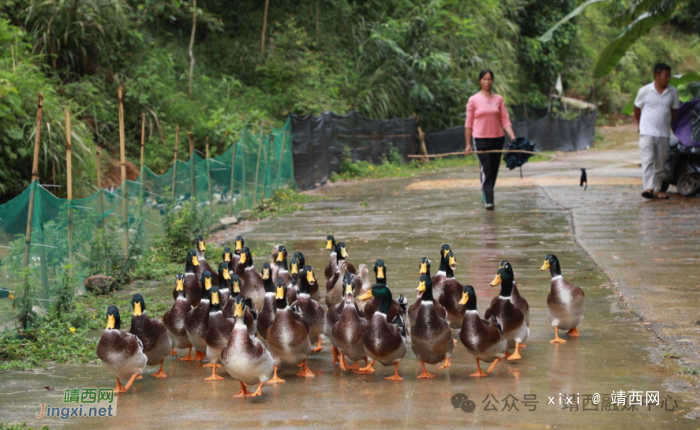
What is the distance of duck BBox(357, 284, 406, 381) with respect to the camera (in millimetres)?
5406

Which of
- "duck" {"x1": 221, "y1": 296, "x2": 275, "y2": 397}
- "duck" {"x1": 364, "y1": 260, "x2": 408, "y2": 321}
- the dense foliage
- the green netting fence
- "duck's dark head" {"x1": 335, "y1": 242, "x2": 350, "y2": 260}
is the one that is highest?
the dense foliage

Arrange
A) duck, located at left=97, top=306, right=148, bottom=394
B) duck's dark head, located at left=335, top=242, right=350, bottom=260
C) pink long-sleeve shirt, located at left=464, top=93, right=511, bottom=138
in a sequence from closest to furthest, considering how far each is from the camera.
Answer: duck, located at left=97, top=306, right=148, bottom=394, duck's dark head, located at left=335, top=242, right=350, bottom=260, pink long-sleeve shirt, located at left=464, top=93, right=511, bottom=138

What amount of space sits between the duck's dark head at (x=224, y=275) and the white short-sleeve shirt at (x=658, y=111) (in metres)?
9.61

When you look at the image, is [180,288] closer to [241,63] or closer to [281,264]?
[281,264]

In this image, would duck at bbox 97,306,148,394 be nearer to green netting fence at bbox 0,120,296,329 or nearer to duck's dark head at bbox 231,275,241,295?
duck's dark head at bbox 231,275,241,295

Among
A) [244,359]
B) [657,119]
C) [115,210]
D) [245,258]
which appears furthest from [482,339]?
[657,119]

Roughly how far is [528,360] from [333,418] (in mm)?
1822

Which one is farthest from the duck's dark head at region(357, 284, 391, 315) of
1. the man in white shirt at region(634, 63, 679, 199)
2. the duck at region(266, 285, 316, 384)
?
the man in white shirt at region(634, 63, 679, 199)

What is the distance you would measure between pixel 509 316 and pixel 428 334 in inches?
30.8

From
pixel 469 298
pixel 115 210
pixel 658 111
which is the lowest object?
pixel 469 298

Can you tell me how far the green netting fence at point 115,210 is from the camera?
674cm

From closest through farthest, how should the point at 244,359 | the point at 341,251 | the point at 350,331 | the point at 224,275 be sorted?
the point at 244,359 → the point at 350,331 → the point at 224,275 → the point at 341,251

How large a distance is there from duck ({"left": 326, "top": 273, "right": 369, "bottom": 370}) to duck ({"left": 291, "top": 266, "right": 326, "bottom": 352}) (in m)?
0.50

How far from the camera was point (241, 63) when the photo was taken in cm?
2792
